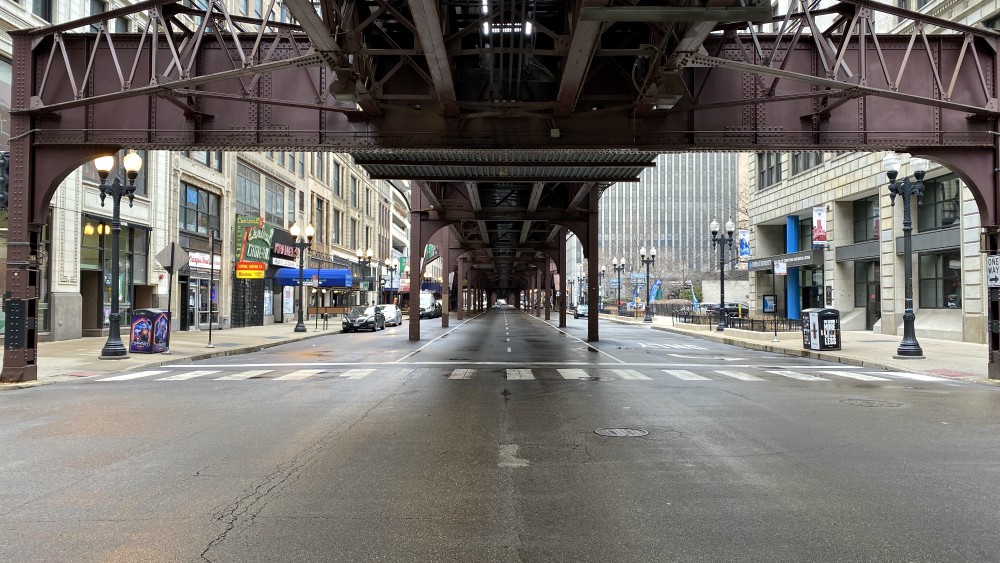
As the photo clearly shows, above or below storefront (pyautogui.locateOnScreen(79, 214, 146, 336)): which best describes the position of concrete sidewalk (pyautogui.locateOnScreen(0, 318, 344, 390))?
below

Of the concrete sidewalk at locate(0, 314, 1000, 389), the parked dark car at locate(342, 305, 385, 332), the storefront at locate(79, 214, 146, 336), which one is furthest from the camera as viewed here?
the parked dark car at locate(342, 305, 385, 332)

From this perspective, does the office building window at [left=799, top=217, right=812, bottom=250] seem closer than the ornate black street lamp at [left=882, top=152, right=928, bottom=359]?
No

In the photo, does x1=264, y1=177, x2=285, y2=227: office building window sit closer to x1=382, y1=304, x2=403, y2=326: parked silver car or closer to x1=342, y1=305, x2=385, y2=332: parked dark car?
x1=382, y1=304, x2=403, y2=326: parked silver car

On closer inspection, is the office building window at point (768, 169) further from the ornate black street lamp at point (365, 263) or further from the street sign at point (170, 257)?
the street sign at point (170, 257)

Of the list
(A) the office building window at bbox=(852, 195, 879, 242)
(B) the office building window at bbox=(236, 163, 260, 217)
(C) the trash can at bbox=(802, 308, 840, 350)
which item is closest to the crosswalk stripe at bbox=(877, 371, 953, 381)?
(C) the trash can at bbox=(802, 308, 840, 350)

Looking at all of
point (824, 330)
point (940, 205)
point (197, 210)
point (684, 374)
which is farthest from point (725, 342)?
point (197, 210)

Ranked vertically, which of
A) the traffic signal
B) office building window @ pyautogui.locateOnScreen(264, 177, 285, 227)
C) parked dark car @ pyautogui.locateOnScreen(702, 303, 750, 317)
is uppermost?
office building window @ pyautogui.locateOnScreen(264, 177, 285, 227)

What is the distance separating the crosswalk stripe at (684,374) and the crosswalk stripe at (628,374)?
30.5 inches

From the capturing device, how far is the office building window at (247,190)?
1465 inches

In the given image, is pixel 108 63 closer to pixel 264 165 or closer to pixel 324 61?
pixel 324 61

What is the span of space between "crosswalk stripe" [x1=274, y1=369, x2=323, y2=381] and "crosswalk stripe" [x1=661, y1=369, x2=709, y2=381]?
8519mm

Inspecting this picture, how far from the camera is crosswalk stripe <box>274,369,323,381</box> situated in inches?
574

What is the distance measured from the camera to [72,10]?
23188mm

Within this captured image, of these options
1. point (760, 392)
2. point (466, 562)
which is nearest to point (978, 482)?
point (466, 562)
